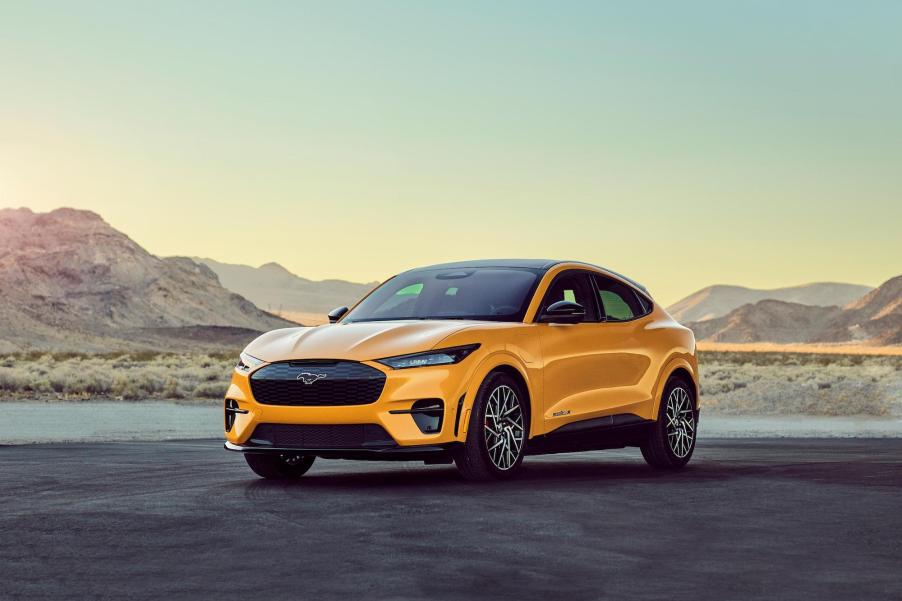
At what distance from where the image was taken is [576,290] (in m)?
14.5

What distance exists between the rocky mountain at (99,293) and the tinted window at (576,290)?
125m

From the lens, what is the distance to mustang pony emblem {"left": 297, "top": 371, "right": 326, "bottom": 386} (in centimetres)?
1229

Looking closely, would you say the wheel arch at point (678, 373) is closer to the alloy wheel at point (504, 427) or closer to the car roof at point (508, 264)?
the car roof at point (508, 264)

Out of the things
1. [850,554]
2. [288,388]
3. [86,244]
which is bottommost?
[850,554]

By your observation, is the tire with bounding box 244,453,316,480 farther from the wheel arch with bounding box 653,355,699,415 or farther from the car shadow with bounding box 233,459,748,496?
the wheel arch with bounding box 653,355,699,415

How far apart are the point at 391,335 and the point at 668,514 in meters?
2.98

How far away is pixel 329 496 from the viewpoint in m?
12.0

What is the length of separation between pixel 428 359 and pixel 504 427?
974 millimetres

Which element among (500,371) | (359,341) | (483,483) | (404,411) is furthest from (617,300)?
(404,411)

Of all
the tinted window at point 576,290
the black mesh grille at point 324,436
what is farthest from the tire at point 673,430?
the black mesh grille at point 324,436

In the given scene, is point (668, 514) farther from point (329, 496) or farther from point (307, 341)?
point (307, 341)

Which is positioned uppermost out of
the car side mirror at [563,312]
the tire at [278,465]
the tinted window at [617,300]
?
the tinted window at [617,300]

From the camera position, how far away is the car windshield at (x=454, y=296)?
533 inches

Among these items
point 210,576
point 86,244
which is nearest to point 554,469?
point 210,576
